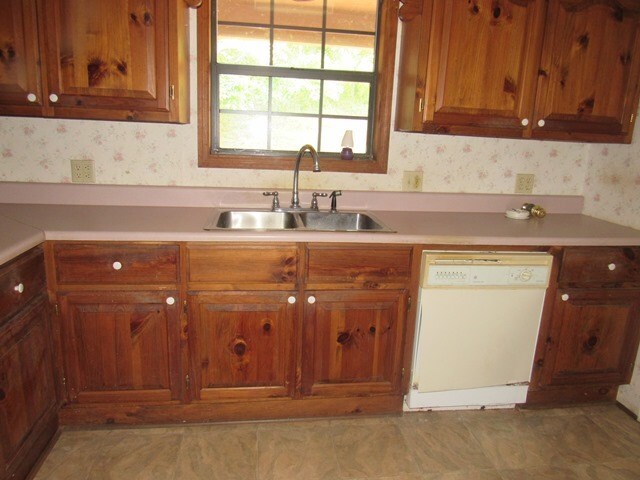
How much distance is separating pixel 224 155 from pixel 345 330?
1074mm

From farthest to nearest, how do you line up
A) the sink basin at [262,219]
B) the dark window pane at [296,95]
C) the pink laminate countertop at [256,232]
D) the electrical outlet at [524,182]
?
1. the electrical outlet at [524,182]
2. the dark window pane at [296,95]
3. the sink basin at [262,219]
4. the pink laminate countertop at [256,232]

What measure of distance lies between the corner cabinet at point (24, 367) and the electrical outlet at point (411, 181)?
1.70 m

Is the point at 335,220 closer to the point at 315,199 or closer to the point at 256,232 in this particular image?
the point at 315,199

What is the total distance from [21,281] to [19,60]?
35.2 inches

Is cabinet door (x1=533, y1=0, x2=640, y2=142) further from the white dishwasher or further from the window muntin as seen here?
the window muntin

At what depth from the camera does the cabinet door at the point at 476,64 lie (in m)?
1.95

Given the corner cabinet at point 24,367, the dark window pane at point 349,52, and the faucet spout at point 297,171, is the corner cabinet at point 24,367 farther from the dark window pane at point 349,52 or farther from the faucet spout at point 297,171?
the dark window pane at point 349,52

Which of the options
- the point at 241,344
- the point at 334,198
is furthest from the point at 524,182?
the point at 241,344

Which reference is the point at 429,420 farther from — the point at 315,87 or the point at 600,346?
the point at 315,87

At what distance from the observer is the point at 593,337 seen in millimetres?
2100

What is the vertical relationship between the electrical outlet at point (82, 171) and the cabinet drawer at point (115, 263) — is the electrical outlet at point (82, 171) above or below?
above

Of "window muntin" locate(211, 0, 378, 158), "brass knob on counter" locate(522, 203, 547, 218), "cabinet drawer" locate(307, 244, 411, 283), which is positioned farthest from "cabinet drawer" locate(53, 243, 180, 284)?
"brass knob on counter" locate(522, 203, 547, 218)

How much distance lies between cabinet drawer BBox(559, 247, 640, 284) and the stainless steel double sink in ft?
2.86

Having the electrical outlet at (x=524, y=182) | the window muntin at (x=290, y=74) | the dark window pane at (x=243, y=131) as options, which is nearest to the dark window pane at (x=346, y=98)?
the window muntin at (x=290, y=74)
